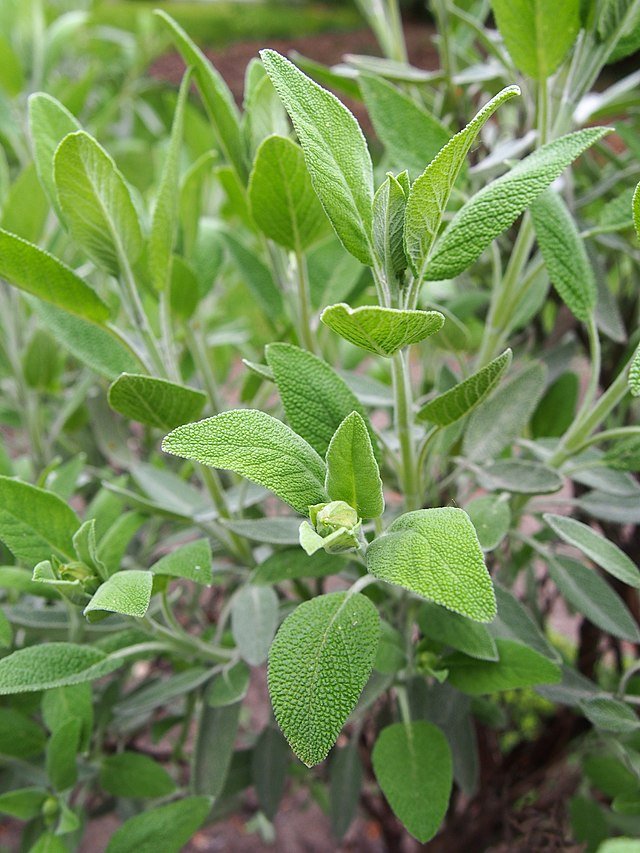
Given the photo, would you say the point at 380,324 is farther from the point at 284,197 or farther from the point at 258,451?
the point at 284,197

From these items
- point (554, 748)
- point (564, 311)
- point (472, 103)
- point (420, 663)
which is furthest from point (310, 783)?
point (472, 103)

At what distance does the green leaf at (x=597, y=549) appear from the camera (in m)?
0.40

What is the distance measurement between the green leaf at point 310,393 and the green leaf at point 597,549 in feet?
0.47

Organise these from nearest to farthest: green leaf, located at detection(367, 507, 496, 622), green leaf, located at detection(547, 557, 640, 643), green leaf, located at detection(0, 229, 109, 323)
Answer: green leaf, located at detection(367, 507, 496, 622) → green leaf, located at detection(0, 229, 109, 323) → green leaf, located at detection(547, 557, 640, 643)

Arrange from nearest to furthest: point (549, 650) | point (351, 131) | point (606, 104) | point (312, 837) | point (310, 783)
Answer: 1. point (351, 131)
2. point (549, 650)
3. point (606, 104)
4. point (310, 783)
5. point (312, 837)

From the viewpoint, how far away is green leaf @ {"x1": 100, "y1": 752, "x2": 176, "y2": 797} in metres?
0.54

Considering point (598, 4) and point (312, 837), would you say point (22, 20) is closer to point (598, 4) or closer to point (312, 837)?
point (598, 4)

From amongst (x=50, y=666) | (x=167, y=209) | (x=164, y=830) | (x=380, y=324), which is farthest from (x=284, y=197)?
(x=164, y=830)

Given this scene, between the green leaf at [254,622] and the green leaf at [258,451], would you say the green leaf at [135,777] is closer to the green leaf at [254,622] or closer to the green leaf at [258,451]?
the green leaf at [254,622]

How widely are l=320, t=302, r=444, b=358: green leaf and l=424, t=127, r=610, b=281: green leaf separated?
42 mm

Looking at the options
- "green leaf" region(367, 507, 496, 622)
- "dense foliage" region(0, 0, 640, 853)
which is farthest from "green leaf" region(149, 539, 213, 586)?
"green leaf" region(367, 507, 496, 622)

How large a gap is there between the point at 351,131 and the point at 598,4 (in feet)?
0.61

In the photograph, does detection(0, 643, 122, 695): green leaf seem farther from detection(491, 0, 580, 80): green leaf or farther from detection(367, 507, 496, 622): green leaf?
detection(491, 0, 580, 80): green leaf

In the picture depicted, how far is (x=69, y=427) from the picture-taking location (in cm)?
75
